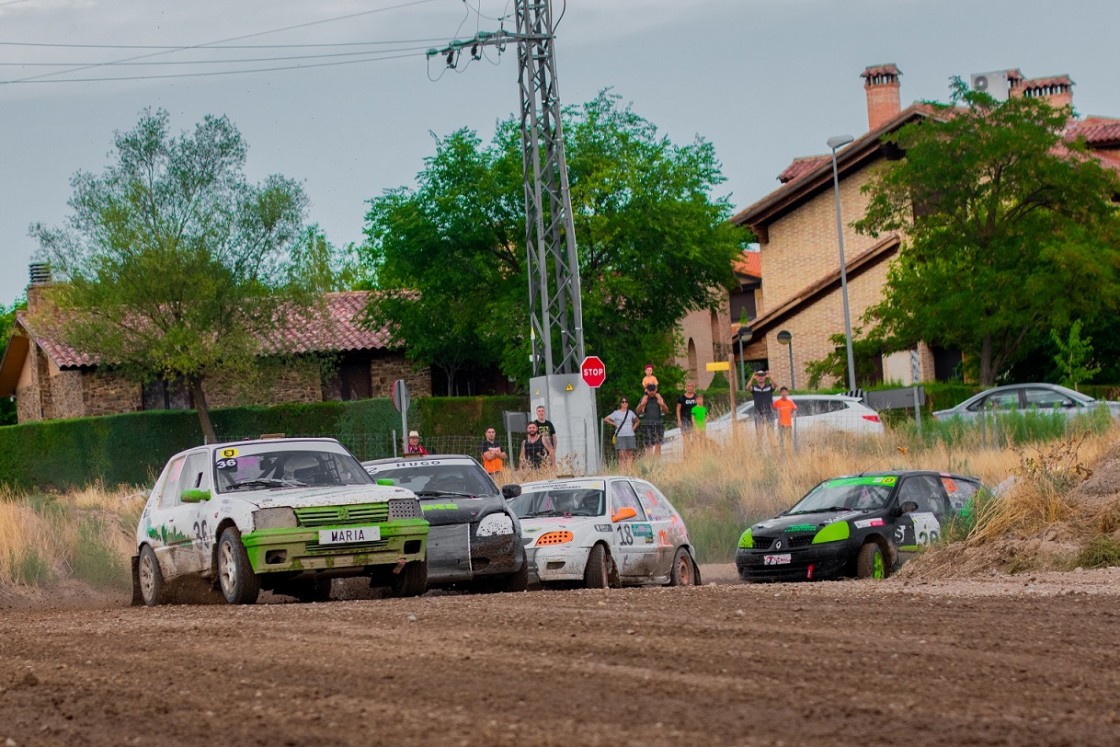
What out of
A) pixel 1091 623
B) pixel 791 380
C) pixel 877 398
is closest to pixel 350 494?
pixel 1091 623

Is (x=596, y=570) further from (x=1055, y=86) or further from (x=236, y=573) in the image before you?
(x=1055, y=86)

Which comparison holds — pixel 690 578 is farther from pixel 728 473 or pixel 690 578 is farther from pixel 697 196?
pixel 697 196

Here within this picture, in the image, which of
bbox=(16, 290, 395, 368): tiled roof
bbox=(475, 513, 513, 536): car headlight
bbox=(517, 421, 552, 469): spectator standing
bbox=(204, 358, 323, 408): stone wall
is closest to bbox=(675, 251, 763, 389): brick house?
bbox=(16, 290, 395, 368): tiled roof

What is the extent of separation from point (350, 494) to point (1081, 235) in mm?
33033

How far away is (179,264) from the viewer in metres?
46.5

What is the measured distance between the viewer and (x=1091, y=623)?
412 inches

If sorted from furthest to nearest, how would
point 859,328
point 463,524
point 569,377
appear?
point 859,328
point 569,377
point 463,524

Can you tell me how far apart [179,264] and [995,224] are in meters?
22.0

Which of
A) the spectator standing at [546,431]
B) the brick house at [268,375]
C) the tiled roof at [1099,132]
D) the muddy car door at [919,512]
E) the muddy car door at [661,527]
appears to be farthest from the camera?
the tiled roof at [1099,132]

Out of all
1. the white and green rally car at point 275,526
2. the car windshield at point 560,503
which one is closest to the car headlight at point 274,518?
the white and green rally car at point 275,526

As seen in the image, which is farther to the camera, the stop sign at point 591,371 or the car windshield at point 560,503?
the stop sign at point 591,371

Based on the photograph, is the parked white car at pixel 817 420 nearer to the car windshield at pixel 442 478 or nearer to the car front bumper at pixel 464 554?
the car windshield at pixel 442 478

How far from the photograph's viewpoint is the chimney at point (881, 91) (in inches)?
2571

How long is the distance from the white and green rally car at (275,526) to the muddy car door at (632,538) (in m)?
3.05
